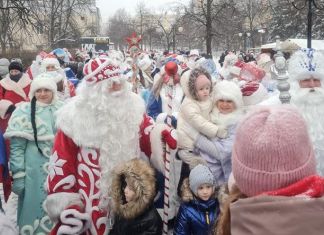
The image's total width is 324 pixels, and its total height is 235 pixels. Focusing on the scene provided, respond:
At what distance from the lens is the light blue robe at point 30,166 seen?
4621mm

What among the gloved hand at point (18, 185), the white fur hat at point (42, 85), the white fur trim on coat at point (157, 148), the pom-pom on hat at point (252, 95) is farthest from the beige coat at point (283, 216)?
the white fur hat at point (42, 85)

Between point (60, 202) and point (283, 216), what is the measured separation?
237 centimetres

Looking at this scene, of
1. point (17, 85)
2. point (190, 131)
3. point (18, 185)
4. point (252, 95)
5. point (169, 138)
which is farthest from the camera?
point (17, 85)

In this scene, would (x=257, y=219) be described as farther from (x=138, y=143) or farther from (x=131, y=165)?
(x=138, y=143)

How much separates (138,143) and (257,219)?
2.46 m

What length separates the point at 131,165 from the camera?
3.62 meters

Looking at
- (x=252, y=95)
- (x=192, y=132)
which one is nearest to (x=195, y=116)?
(x=192, y=132)

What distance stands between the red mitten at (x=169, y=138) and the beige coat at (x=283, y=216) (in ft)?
8.03

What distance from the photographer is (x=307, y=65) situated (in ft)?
A: 13.7

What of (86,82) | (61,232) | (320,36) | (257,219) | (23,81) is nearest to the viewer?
(257,219)

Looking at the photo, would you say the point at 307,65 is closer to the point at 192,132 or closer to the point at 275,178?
the point at 192,132

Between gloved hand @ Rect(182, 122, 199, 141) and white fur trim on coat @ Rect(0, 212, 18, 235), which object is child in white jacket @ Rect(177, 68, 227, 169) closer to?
gloved hand @ Rect(182, 122, 199, 141)

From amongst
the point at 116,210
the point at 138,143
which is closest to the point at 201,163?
the point at 138,143

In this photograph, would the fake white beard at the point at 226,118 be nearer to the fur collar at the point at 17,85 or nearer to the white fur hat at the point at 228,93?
the white fur hat at the point at 228,93
